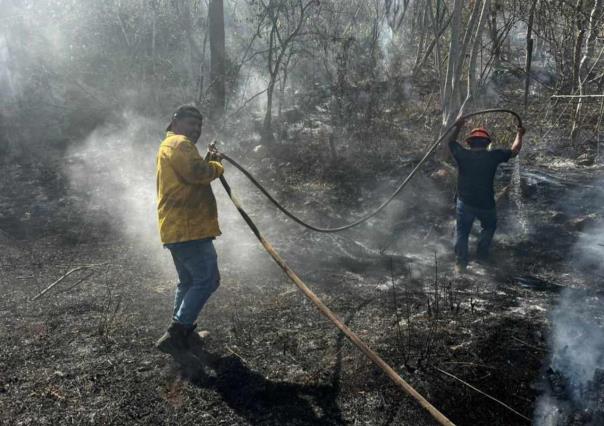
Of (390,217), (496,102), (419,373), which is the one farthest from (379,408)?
(496,102)

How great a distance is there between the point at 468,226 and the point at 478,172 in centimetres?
64

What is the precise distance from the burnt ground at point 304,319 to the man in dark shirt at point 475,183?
1.43 feet

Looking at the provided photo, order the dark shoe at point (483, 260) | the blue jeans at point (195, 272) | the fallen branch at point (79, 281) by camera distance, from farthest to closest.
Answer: the dark shoe at point (483, 260) < the fallen branch at point (79, 281) < the blue jeans at point (195, 272)

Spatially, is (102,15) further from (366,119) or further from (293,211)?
(293,211)

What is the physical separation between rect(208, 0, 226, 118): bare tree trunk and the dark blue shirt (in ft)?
22.0

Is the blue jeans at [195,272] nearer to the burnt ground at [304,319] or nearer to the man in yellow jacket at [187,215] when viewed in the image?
the man in yellow jacket at [187,215]

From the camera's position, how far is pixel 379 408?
3.01m

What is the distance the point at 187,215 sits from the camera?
3525 millimetres

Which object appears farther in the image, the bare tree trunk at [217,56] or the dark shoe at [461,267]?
the bare tree trunk at [217,56]

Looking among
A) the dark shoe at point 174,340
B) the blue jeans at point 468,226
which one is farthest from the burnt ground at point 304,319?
the blue jeans at point 468,226

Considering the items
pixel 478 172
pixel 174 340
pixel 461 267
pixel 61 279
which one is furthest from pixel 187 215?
pixel 478 172

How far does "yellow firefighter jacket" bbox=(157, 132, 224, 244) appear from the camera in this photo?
3443 millimetres

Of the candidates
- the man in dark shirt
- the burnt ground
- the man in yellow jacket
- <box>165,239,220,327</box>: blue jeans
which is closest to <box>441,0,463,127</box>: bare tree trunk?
the burnt ground

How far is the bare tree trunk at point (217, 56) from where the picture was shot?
35.8 ft
